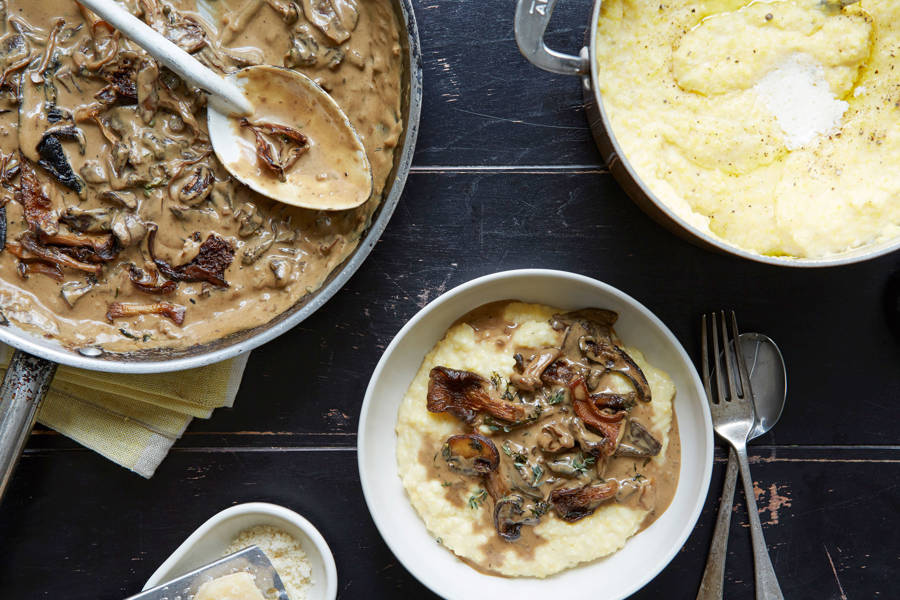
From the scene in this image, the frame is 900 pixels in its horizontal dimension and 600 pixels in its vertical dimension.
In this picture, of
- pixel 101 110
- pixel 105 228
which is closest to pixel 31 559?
pixel 105 228

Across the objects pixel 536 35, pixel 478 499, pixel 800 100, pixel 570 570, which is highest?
pixel 536 35

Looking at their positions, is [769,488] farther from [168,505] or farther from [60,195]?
[60,195]

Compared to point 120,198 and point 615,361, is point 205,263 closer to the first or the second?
point 120,198

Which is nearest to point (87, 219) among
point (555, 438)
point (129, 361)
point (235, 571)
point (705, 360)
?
point (129, 361)

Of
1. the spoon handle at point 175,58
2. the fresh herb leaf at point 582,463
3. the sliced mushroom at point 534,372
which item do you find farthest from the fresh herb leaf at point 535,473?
the spoon handle at point 175,58

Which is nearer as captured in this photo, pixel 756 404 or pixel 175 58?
pixel 175 58

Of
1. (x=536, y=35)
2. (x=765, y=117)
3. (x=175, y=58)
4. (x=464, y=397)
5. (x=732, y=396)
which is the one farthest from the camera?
(x=732, y=396)

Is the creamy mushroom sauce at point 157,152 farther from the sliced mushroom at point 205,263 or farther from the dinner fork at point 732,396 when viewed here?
the dinner fork at point 732,396
